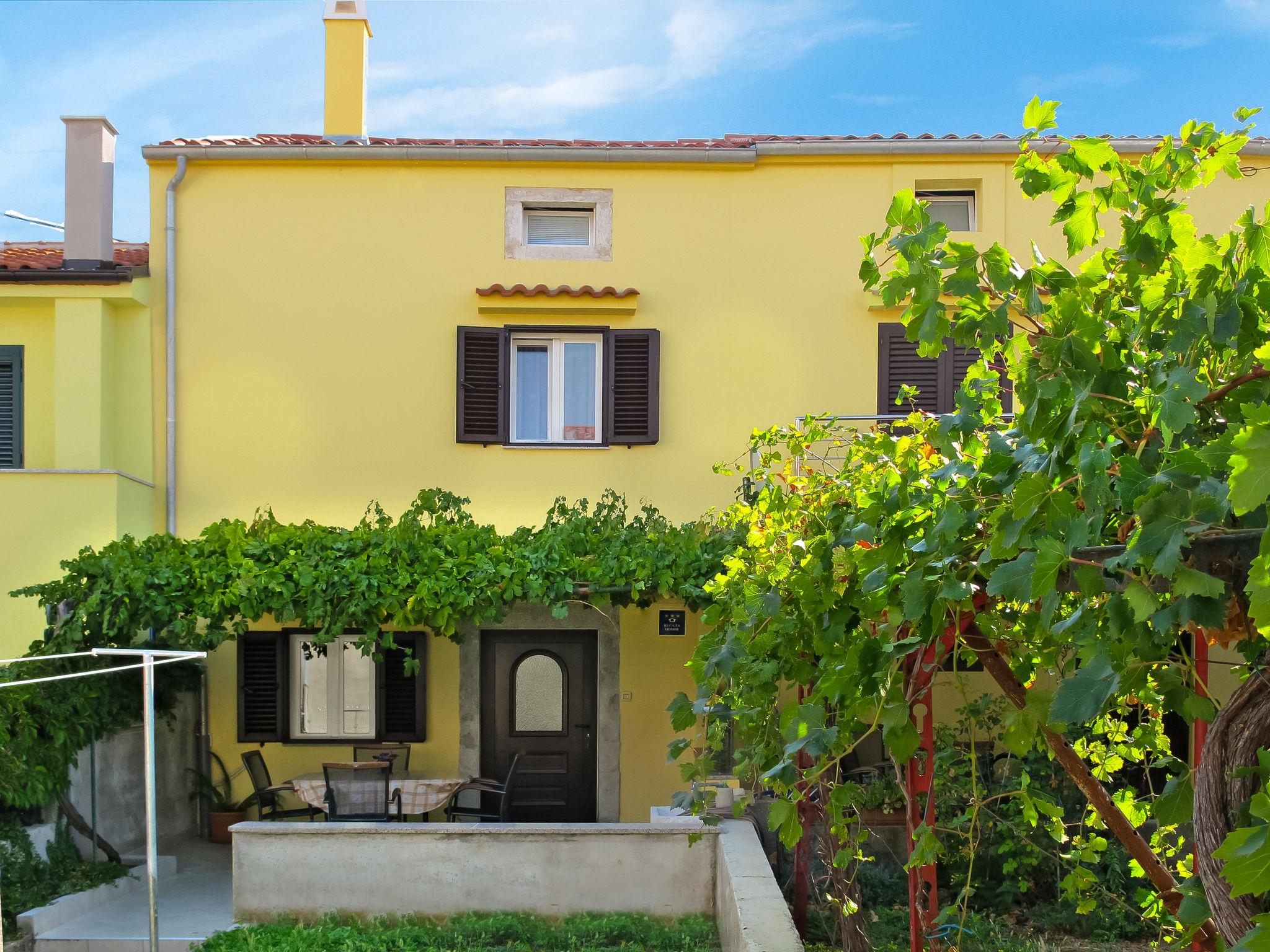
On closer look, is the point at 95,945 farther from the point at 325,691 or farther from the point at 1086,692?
the point at 1086,692

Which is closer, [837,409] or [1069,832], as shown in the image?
[1069,832]

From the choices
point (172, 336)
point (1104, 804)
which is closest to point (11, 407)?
point (172, 336)

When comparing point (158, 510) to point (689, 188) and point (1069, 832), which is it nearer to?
point (689, 188)

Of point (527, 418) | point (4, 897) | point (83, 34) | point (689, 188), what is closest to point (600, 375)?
point (527, 418)

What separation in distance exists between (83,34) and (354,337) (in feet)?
23.9

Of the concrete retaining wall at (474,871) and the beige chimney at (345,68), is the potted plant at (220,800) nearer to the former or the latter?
the concrete retaining wall at (474,871)

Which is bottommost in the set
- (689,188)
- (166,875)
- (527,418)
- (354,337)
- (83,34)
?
(166,875)

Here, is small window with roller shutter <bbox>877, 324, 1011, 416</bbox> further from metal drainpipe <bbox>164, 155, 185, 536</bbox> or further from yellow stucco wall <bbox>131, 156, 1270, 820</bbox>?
metal drainpipe <bbox>164, 155, 185, 536</bbox>

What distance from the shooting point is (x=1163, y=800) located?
3008 millimetres

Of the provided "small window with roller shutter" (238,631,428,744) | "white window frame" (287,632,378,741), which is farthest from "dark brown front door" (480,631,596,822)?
"white window frame" (287,632,378,741)

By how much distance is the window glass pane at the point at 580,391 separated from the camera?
1265 cm

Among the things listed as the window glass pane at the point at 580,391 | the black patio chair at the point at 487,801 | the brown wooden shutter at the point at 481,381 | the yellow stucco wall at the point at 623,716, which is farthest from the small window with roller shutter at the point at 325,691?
the window glass pane at the point at 580,391

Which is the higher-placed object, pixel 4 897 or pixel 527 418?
pixel 527 418

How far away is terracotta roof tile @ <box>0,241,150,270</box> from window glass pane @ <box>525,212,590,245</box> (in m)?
3.95
